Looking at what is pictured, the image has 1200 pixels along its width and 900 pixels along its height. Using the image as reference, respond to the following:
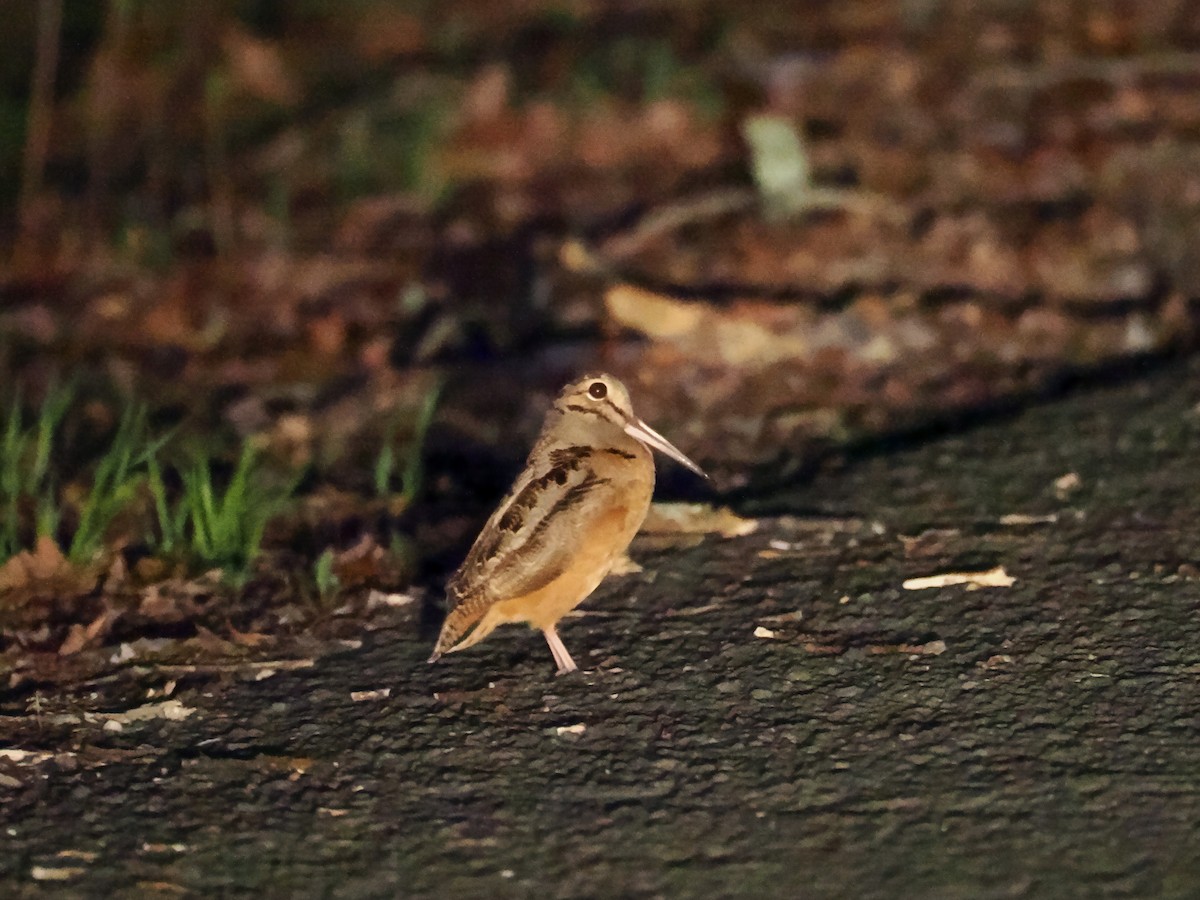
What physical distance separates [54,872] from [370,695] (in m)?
0.90

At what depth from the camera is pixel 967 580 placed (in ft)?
14.1

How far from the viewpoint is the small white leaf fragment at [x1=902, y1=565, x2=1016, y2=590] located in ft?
14.0

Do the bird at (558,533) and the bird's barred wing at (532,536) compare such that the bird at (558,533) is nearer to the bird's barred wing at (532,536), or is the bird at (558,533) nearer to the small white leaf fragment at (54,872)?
the bird's barred wing at (532,536)

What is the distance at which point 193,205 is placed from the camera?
8.30 m

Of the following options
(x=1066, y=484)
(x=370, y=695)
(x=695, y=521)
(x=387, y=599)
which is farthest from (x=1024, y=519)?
(x=370, y=695)

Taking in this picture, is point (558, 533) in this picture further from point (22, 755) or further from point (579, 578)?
point (22, 755)

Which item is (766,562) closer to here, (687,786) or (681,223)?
(687,786)

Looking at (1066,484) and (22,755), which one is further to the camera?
(1066,484)

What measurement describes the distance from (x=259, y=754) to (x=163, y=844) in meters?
0.39

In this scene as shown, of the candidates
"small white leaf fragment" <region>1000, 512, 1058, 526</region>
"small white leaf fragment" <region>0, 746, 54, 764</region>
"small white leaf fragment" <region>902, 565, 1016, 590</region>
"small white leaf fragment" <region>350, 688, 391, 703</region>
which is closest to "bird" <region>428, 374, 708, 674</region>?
"small white leaf fragment" <region>350, 688, 391, 703</region>

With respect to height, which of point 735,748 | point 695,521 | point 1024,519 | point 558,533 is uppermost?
point 558,533

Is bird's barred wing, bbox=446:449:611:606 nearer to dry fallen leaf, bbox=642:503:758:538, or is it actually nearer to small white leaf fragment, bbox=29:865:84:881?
dry fallen leaf, bbox=642:503:758:538

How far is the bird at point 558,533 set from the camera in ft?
12.8

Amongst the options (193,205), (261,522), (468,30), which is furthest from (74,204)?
(261,522)
